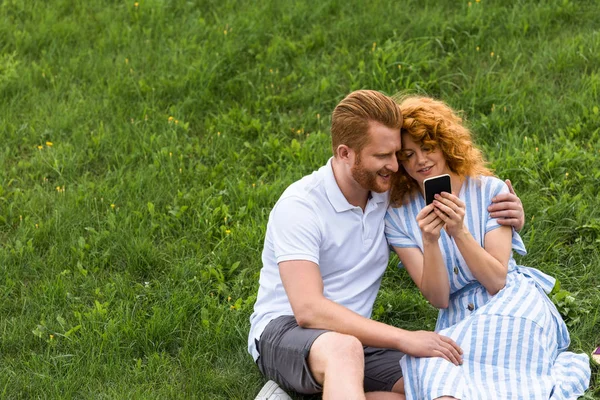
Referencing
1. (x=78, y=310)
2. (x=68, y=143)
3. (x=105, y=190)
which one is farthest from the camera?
(x=68, y=143)

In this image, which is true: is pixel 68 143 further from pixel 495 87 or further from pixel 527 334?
pixel 527 334

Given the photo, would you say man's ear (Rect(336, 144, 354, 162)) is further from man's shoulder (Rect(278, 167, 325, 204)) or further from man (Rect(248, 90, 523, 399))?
man's shoulder (Rect(278, 167, 325, 204))

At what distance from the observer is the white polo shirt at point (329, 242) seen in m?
4.48

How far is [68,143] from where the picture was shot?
21.8ft

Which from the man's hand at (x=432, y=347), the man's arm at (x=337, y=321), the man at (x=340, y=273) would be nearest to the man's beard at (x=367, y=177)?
the man at (x=340, y=273)

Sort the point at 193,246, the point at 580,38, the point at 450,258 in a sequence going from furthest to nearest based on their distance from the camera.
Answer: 1. the point at 580,38
2. the point at 193,246
3. the point at 450,258

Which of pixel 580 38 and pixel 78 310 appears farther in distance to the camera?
pixel 580 38

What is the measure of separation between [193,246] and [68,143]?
4.82 ft

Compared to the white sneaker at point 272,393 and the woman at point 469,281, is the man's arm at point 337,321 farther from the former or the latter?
the white sneaker at point 272,393

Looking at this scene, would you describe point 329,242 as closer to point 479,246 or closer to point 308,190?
point 308,190

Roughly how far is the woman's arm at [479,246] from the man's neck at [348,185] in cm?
46

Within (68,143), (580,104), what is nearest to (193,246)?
(68,143)

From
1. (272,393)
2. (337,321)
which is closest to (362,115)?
(337,321)

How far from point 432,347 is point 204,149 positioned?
9.55ft
